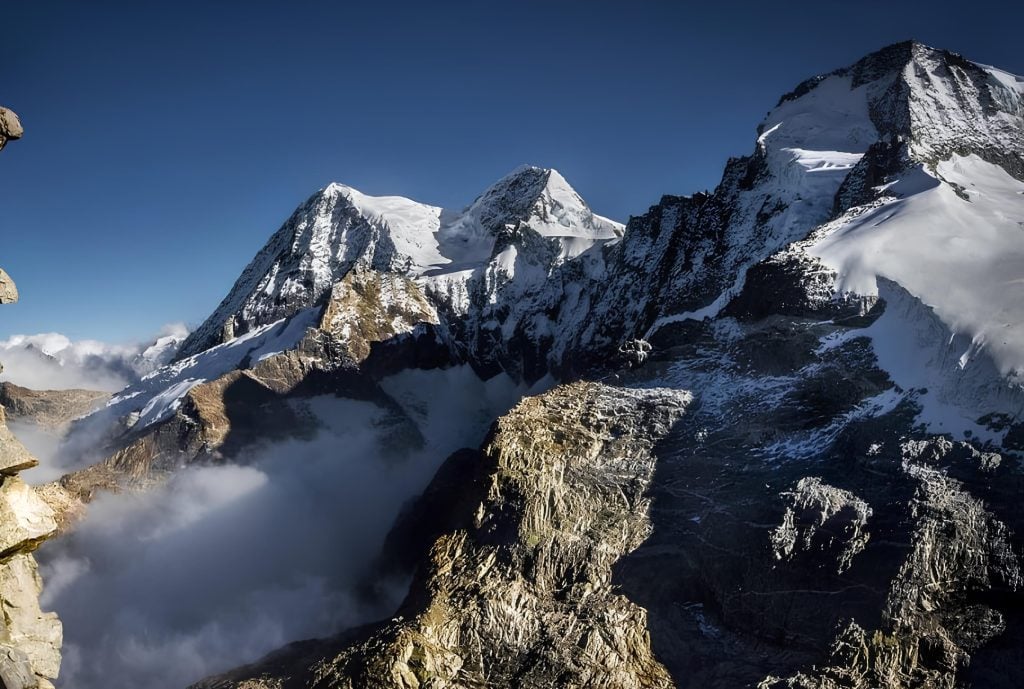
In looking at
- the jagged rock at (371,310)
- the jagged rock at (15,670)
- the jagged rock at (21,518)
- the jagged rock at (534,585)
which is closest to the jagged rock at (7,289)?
the jagged rock at (21,518)

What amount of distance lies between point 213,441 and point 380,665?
94.7m

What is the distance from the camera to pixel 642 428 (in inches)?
2311

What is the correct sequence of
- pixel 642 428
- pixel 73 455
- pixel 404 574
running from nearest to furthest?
pixel 642 428 → pixel 404 574 → pixel 73 455

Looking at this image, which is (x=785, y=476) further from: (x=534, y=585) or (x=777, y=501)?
(x=534, y=585)

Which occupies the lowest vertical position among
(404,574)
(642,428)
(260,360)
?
(404,574)

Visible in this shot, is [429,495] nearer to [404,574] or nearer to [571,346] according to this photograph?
[404,574]

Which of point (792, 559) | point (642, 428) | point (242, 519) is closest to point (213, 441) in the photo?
point (242, 519)

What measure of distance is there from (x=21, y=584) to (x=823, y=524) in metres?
43.6

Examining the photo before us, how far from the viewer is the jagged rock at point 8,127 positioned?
1067 centimetres

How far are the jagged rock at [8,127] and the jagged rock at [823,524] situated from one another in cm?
4452

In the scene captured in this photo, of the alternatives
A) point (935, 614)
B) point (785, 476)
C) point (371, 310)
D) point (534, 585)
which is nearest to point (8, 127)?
point (534, 585)

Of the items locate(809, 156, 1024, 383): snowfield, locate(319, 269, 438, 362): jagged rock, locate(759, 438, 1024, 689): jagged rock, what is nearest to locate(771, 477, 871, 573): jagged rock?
locate(759, 438, 1024, 689): jagged rock

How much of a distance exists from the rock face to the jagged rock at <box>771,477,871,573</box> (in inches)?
1649

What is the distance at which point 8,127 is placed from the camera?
1080 cm
